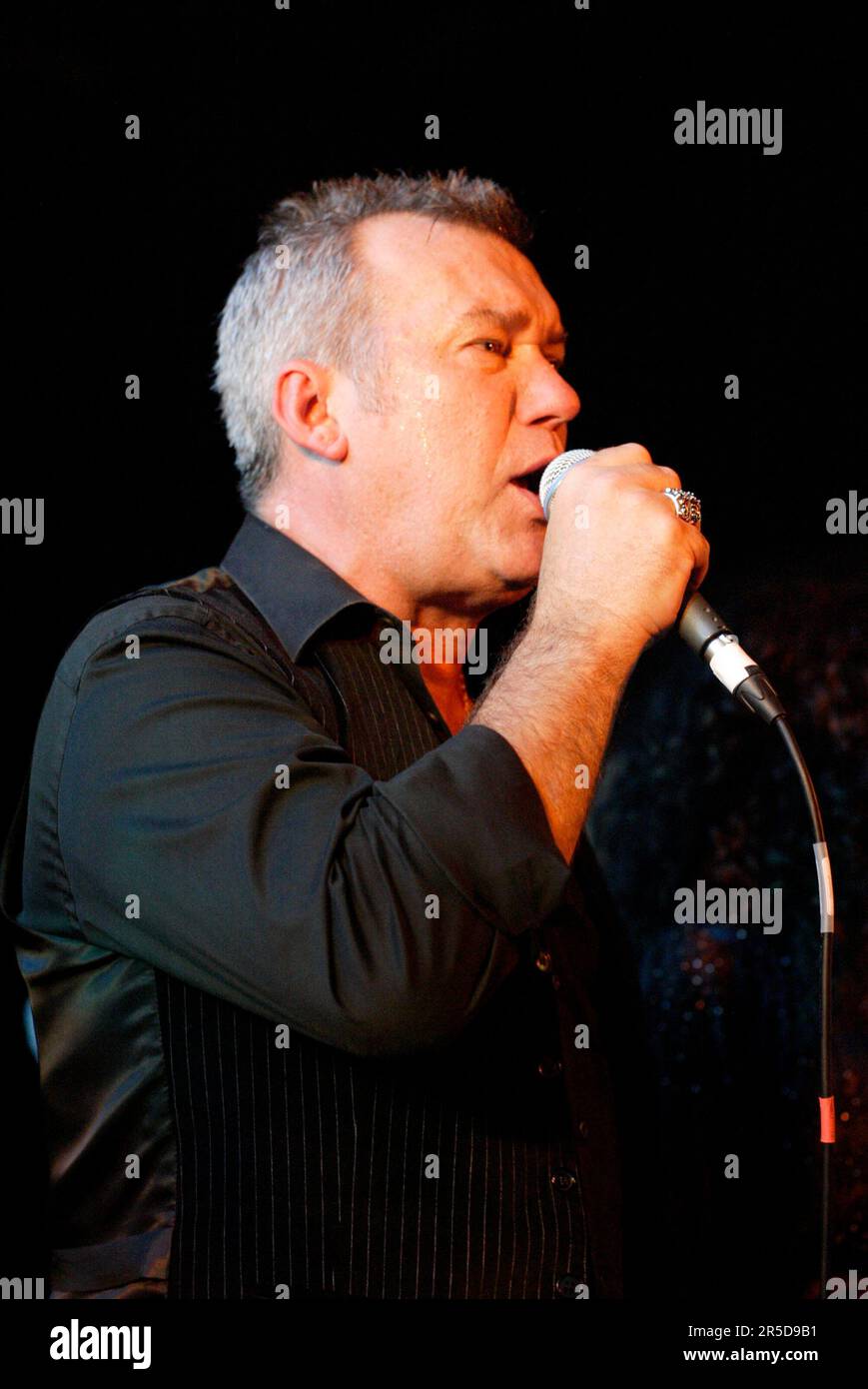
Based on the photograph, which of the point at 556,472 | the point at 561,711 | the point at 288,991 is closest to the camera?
the point at 288,991

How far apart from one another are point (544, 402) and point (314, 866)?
73 centimetres

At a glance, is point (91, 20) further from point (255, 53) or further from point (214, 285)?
point (214, 285)

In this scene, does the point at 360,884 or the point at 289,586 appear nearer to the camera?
the point at 360,884

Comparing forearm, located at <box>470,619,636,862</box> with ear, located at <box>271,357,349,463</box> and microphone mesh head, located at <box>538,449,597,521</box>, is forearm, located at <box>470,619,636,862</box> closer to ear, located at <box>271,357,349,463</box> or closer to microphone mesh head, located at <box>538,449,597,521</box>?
microphone mesh head, located at <box>538,449,597,521</box>

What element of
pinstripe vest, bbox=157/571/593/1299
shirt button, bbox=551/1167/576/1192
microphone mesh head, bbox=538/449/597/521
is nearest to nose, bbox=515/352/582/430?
microphone mesh head, bbox=538/449/597/521

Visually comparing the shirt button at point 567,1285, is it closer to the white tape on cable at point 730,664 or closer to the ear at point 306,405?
the white tape on cable at point 730,664

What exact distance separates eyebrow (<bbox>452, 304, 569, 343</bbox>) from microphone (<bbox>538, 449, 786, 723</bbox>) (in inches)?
20.2

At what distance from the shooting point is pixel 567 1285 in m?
1.25

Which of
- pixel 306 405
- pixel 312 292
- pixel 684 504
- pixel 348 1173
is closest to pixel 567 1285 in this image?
pixel 348 1173

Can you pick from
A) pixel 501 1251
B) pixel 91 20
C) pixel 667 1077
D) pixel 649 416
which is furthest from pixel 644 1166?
pixel 91 20

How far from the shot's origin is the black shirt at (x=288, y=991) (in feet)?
3.46

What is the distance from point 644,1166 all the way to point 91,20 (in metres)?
1.63

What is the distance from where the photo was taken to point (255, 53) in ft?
5.85

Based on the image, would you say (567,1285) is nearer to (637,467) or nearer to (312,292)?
(637,467)
